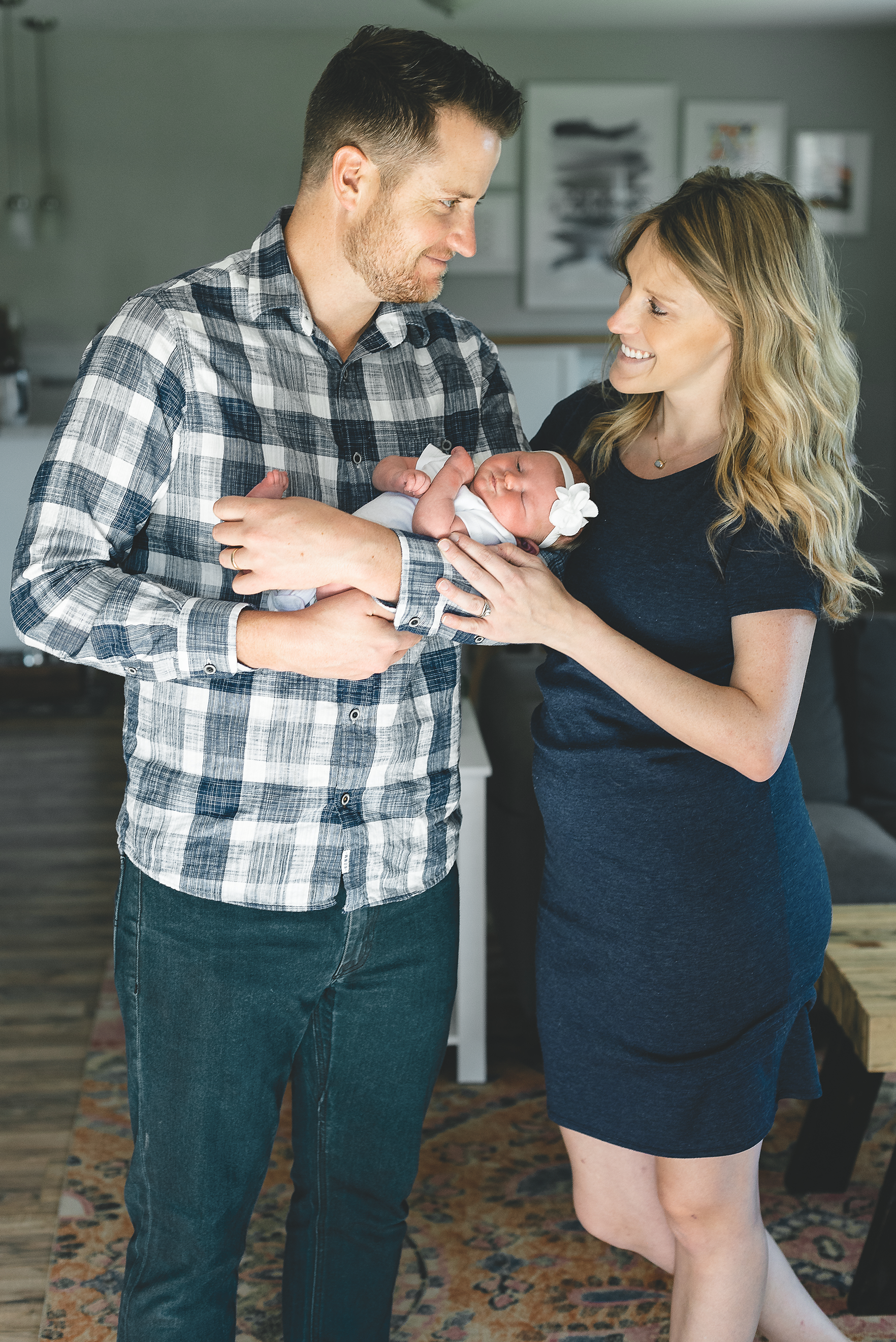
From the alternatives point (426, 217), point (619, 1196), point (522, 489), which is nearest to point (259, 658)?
point (522, 489)

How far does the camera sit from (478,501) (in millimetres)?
1394

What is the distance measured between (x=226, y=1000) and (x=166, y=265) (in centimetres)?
594

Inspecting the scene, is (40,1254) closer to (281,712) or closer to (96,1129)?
(96,1129)

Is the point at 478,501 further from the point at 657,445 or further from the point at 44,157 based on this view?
the point at 44,157

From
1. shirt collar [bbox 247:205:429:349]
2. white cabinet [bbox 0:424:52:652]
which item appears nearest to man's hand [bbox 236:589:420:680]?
shirt collar [bbox 247:205:429:349]

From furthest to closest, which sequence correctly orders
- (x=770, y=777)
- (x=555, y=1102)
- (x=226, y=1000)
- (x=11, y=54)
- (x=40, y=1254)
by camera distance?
(x=11, y=54)
(x=40, y=1254)
(x=555, y=1102)
(x=770, y=777)
(x=226, y=1000)

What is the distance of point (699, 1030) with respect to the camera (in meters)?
1.39

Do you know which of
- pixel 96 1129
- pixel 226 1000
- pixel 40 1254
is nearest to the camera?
pixel 226 1000

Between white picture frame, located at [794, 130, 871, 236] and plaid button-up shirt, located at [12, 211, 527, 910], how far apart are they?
19.0 feet

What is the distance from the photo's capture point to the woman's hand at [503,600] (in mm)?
1257

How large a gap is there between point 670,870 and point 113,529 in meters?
0.75

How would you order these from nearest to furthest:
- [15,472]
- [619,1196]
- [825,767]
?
[619,1196], [825,767], [15,472]

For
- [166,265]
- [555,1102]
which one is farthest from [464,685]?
[166,265]

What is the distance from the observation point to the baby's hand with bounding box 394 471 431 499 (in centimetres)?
133
